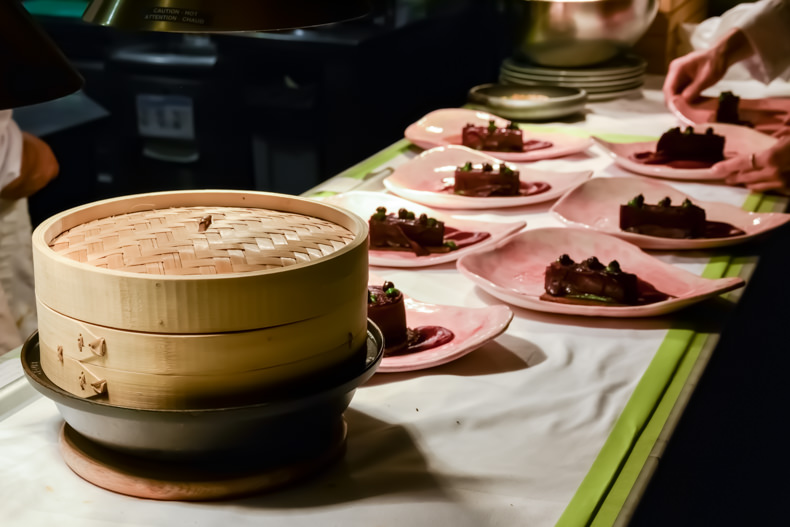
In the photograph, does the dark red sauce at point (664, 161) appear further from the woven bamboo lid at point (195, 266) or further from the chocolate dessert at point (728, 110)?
the woven bamboo lid at point (195, 266)

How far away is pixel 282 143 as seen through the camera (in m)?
4.76

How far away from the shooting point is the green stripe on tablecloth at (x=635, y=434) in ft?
3.37

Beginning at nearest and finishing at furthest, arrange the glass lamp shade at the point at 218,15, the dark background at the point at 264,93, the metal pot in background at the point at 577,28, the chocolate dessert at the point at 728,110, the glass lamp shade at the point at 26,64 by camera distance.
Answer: the glass lamp shade at the point at 26,64 → the glass lamp shade at the point at 218,15 → the chocolate dessert at the point at 728,110 → the metal pot in background at the point at 577,28 → the dark background at the point at 264,93

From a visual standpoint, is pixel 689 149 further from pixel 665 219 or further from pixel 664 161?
pixel 665 219

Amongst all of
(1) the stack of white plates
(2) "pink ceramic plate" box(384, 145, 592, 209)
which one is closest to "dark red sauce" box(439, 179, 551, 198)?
(2) "pink ceramic plate" box(384, 145, 592, 209)

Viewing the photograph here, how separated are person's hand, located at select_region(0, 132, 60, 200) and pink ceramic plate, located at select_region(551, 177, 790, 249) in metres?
1.39

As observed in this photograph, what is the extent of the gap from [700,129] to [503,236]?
3.25ft

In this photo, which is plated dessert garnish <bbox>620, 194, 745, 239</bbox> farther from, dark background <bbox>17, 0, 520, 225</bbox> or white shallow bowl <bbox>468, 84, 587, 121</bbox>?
dark background <bbox>17, 0, 520, 225</bbox>

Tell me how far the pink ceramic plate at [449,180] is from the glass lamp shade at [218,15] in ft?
3.38

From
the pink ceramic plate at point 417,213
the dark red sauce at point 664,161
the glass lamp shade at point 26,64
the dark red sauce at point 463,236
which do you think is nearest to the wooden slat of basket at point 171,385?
the glass lamp shade at point 26,64

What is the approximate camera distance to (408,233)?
1.80m

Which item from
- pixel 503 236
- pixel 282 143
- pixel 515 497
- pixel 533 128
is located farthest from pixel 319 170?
pixel 515 497

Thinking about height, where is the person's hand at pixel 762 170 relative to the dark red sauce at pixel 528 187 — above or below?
above

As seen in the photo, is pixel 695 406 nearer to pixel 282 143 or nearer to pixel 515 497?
pixel 515 497
